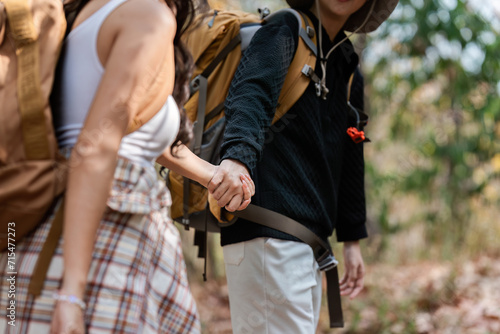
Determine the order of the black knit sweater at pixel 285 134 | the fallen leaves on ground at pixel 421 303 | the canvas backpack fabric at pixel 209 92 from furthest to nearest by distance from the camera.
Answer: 1. the fallen leaves on ground at pixel 421 303
2. the canvas backpack fabric at pixel 209 92
3. the black knit sweater at pixel 285 134

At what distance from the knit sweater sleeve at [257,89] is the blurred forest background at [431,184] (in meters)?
3.27

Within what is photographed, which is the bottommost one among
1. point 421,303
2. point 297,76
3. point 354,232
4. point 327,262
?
point 421,303

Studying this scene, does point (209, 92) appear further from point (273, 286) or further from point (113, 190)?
point (113, 190)

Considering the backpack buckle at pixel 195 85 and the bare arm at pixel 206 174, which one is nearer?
the bare arm at pixel 206 174

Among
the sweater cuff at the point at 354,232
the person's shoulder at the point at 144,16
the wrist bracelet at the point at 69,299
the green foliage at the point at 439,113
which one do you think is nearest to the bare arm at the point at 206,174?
the person's shoulder at the point at 144,16

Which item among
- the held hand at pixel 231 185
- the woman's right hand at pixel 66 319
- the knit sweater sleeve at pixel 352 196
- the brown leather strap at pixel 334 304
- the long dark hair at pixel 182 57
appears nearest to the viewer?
the woman's right hand at pixel 66 319

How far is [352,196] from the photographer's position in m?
2.66

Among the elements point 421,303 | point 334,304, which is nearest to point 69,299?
point 334,304

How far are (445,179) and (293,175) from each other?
512 cm

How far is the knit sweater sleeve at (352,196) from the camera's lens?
8.62 ft

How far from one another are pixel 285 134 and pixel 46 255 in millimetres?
1131

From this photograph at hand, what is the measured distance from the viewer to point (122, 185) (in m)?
1.35

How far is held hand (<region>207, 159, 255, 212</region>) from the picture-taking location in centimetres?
186

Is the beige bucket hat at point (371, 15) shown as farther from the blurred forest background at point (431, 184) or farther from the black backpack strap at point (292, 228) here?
the blurred forest background at point (431, 184)
